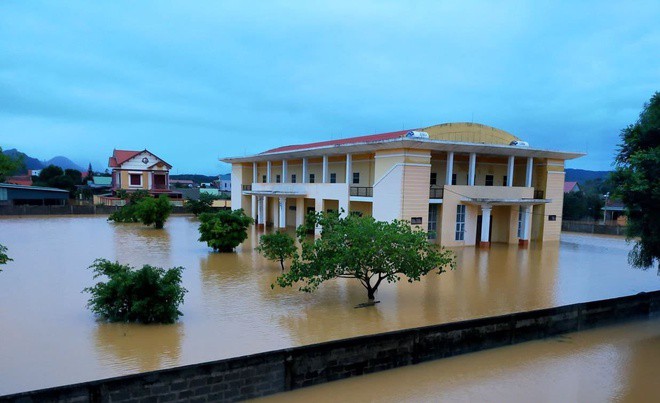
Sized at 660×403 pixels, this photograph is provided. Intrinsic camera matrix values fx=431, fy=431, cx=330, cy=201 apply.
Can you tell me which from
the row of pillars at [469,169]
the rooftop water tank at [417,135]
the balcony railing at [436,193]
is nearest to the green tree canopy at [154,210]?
the row of pillars at [469,169]

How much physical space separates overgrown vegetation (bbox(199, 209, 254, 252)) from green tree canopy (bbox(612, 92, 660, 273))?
13583mm

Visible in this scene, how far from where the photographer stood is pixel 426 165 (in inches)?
812

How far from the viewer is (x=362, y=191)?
78.0ft

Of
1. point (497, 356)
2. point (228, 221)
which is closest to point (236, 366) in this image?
point (497, 356)

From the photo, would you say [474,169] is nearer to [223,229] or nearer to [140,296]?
[223,229]

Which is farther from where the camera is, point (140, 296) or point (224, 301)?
point (224, 301)

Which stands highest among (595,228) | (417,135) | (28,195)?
(417,135)

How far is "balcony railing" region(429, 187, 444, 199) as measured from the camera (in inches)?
857

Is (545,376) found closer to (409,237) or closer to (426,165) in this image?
(409,237)

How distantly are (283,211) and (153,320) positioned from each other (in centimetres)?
2022

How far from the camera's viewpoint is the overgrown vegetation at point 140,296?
8773mm

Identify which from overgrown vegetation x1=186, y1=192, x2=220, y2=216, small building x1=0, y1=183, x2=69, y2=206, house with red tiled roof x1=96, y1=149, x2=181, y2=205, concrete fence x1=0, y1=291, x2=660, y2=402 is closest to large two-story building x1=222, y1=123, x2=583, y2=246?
overgrown vegetation x1=186, y1=192, x2=220, y2=216

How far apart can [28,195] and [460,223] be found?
124 feet

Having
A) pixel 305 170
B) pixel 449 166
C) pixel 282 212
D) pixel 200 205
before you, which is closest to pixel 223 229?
pixel 305 170
